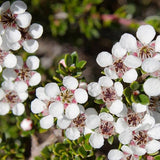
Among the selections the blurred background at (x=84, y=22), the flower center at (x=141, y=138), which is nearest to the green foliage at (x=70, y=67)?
the flower center at (x=141, y=138)

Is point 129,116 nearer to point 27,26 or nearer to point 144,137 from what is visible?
point 144,137

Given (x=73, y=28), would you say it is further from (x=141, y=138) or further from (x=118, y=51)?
(x=141, y=138)

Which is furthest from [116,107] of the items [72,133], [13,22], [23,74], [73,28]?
[73,28]

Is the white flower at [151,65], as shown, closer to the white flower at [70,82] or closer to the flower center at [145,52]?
the flower center at [145,52]

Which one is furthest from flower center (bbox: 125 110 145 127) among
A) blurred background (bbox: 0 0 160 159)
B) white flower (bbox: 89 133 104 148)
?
blurred background (bbox: 0 0 160 159)

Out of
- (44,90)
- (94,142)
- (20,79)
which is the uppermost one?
(20,79)

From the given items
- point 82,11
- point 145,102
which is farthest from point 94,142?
point 82,11

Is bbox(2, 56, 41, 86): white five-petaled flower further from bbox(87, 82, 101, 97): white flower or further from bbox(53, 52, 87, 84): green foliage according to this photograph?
bbox(87, 82, 101, 97): white flower

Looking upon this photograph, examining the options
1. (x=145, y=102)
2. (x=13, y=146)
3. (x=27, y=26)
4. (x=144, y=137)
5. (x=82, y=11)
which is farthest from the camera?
(x=82, y=11)
